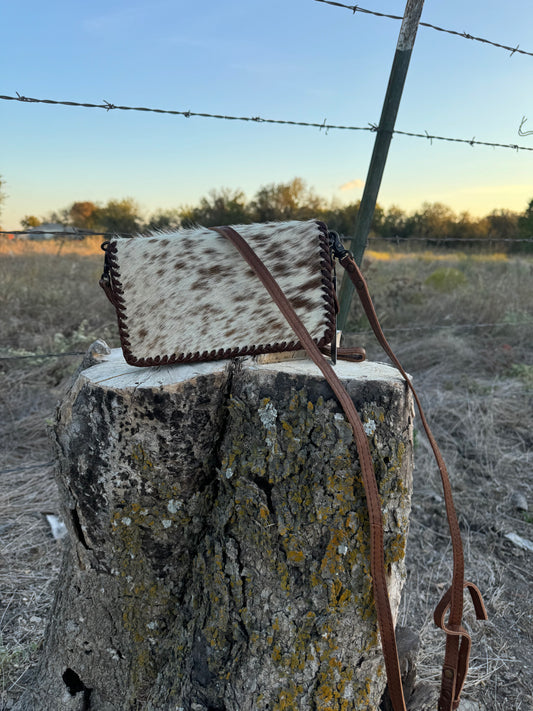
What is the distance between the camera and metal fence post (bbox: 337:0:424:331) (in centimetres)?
188

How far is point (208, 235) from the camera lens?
48.8 inches

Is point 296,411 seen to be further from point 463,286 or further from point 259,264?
point 463,286

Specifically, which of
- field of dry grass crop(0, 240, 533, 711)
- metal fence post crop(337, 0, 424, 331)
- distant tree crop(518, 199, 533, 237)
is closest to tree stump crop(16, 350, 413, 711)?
field of dry grass crop(0, 240, 533, 711)

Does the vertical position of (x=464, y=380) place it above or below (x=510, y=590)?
above

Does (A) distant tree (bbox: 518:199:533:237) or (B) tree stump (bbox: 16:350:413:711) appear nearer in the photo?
(B) tree stump (bbox: 16:350:413:711)

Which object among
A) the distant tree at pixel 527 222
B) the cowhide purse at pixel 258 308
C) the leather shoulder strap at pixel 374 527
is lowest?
the leather shoulder strap at pixel 374 527

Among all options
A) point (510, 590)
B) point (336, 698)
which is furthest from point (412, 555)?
point (336, 698)

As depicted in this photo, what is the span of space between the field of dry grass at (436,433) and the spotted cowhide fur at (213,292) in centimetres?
45

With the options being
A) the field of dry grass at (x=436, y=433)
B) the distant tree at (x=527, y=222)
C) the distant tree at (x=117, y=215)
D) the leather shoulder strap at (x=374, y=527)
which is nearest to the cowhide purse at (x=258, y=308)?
the leather shoulder strap at (x=374, y=527)

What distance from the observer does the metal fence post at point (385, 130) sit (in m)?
1.88

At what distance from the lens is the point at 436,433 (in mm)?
3541

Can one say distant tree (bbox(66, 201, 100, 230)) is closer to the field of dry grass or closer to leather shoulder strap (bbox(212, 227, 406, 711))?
the field of dry grass

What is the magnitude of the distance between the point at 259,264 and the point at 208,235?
226 mm

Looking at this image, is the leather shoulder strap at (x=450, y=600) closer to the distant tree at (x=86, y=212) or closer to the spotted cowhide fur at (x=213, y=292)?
the spotted cowhide fur at (x=213, y=292)
